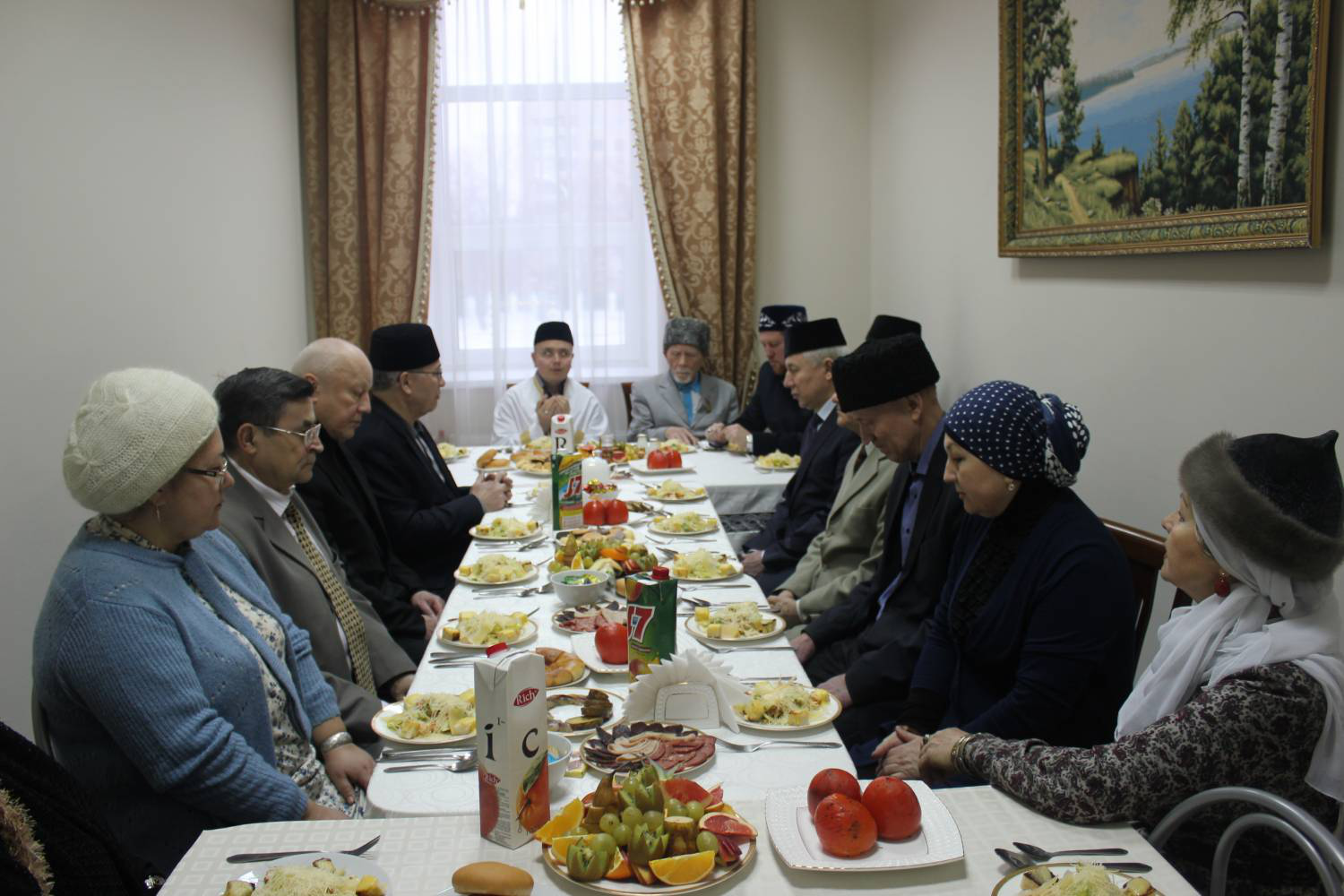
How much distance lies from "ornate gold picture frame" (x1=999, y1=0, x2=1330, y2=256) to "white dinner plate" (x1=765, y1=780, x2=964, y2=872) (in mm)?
1749

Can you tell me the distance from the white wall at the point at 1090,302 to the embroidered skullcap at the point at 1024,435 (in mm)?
783

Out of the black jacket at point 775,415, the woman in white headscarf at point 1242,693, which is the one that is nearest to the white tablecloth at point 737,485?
the black jacket at point 775,415

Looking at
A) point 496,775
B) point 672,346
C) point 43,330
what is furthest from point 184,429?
point 672,346

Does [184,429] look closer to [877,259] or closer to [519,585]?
[519,585]

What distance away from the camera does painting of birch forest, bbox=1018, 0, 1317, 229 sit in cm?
242

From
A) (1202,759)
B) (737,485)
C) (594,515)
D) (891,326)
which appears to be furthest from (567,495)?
(1202,759)

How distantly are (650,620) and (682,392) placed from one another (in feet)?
12.9

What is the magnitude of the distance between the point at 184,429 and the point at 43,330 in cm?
179

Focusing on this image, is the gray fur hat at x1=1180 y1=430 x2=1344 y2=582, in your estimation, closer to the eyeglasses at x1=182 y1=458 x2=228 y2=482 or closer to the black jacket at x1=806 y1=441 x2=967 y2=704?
the black jacket at x1=806 y1=441 x2=967 y2=704

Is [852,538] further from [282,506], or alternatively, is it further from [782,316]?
[782,316]

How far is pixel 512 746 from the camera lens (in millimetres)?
1318

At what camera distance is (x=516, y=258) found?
6.19 m

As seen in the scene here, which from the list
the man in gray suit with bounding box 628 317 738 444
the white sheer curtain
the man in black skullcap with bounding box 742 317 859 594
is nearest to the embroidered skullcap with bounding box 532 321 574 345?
the man in gray suit with bounding box 628 317 738 444

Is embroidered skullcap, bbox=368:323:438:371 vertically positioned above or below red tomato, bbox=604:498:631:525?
above
